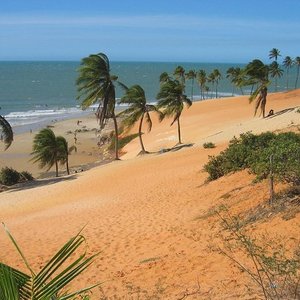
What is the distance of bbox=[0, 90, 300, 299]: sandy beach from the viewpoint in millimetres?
8086

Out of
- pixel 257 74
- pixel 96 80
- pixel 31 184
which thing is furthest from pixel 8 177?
pixel 257 74

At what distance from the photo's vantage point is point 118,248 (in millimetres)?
11086

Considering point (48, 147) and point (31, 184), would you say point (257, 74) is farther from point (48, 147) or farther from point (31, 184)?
point (31, 184)

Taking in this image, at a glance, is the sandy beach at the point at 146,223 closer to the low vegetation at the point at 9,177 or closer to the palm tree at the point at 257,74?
the low vegetation at the point at 9,177

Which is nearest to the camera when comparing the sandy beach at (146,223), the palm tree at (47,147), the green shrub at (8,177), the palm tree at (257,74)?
the sandy beach at (146,223)

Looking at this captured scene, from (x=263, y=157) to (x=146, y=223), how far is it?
13.1 feet

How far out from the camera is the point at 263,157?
11422 millimetres

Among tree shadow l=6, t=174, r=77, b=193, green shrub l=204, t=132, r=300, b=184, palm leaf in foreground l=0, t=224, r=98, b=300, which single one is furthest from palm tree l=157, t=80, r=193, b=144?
palm leaf in foreground l=0, t=224, r=98, b=300

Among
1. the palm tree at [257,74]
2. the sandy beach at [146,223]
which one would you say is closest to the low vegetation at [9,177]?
the sandy beach at [146,223]

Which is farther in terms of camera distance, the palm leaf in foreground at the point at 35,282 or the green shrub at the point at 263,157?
the green shrub at the point at 263,157

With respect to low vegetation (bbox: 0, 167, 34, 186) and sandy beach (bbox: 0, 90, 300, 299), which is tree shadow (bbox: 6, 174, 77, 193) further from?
low vegetation (bbox: 0, 167, 34, 186)

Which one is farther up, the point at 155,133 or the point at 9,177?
the point at 155,133

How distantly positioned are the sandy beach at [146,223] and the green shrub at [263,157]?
564 mm

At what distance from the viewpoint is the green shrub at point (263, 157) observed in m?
9.81
